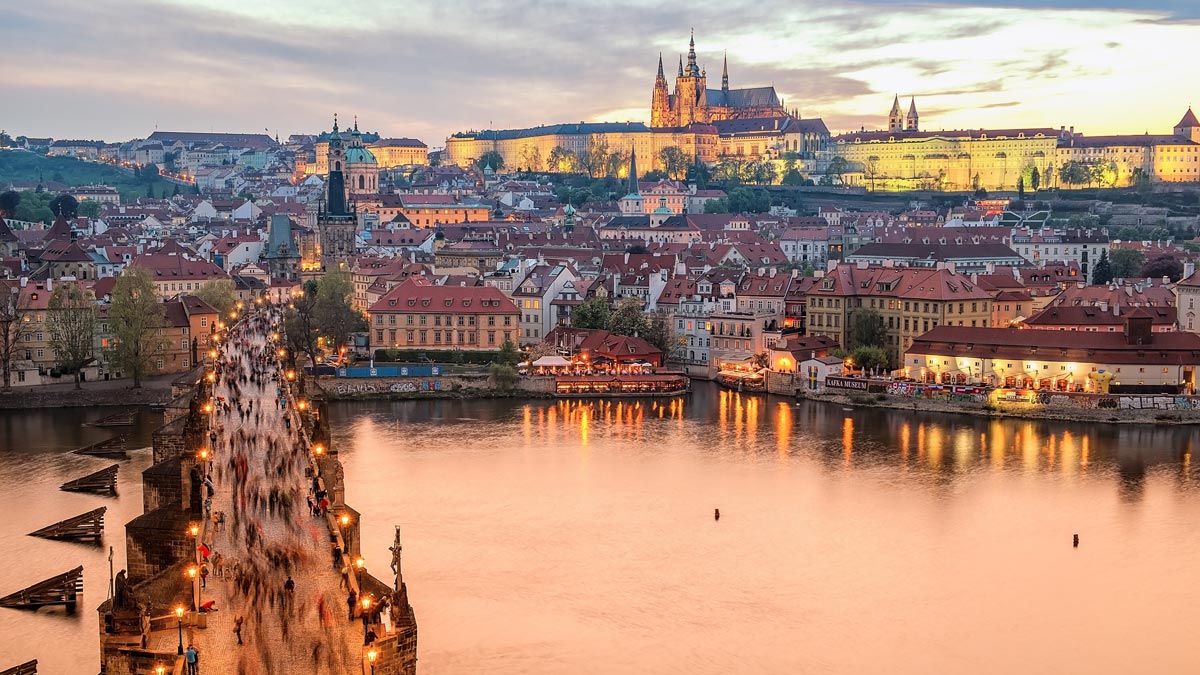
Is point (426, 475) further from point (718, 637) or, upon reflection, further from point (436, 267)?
point (436, 267)

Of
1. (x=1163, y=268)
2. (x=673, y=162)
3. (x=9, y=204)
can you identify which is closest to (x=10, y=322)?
(x=1163, y=268)

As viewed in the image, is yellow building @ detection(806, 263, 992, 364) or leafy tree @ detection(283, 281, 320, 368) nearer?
yellow building @ detection(806, 263, 992, 364)

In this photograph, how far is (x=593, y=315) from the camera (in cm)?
3750

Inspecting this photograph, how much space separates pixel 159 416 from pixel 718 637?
18.1 m

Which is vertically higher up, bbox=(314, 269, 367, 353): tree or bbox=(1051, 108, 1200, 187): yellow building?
bbox=(1051, 108, 1200, 187): yellow building

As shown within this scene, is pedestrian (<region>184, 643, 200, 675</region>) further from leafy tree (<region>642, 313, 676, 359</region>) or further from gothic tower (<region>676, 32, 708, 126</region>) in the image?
gothic tower (<region>676, 32, 708, 126</region>)

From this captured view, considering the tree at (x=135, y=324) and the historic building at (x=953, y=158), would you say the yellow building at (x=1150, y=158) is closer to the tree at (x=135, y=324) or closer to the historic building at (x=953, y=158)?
the historic building at (x=953, y=158)

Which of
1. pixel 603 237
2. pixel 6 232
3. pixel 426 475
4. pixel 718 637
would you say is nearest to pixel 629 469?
pixel 426 475

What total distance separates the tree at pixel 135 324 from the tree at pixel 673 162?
6622 centimetres

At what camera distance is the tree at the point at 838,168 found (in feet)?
319

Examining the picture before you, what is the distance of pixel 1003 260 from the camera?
50875 millimetres

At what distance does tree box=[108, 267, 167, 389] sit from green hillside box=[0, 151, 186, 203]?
3020 inches

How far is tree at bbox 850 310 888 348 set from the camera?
35.7 meters

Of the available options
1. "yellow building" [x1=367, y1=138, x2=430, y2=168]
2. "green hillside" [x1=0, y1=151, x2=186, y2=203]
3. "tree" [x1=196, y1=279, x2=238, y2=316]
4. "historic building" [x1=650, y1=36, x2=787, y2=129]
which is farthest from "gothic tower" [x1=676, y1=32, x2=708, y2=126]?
"tree" [x1=196, y1=279, x2=238, y2=316]
